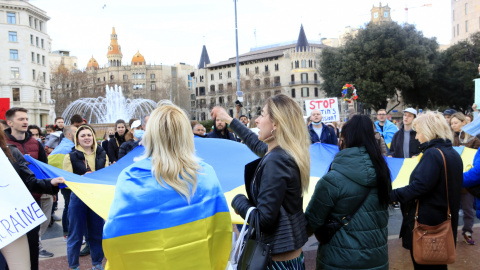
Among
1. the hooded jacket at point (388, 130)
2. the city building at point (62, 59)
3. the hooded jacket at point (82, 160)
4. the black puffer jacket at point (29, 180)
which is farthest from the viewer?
the city building at point (62, 59)

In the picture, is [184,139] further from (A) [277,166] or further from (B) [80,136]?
(B) [80,136]

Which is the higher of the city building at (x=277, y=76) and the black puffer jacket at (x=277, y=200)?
the city building at (x=277, y=76)

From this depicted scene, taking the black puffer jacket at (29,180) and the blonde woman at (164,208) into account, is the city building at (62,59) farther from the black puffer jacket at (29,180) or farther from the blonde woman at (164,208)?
the blonde woman at (164,208)

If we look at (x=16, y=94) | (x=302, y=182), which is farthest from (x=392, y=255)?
(x=16, y=94)

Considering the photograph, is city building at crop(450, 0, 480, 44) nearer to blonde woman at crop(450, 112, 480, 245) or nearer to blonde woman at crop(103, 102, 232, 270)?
blonde woman at crop(450, 112, 480, 245)

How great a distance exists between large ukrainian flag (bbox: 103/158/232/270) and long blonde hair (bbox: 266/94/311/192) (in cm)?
68

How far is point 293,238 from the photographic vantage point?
2771 millimetres

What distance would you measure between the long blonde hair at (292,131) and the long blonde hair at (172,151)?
61cm

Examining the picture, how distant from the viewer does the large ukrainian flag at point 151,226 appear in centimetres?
251

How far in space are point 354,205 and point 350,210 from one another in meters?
0.05

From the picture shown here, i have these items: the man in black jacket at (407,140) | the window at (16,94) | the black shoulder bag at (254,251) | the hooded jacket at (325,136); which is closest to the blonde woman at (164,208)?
the black shoulder bag at (254,251)

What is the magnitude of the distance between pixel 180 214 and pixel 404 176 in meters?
4.76

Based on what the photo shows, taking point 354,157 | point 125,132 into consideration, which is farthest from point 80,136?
point 354,157

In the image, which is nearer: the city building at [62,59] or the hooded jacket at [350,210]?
the hooded jacket at [350,210]
